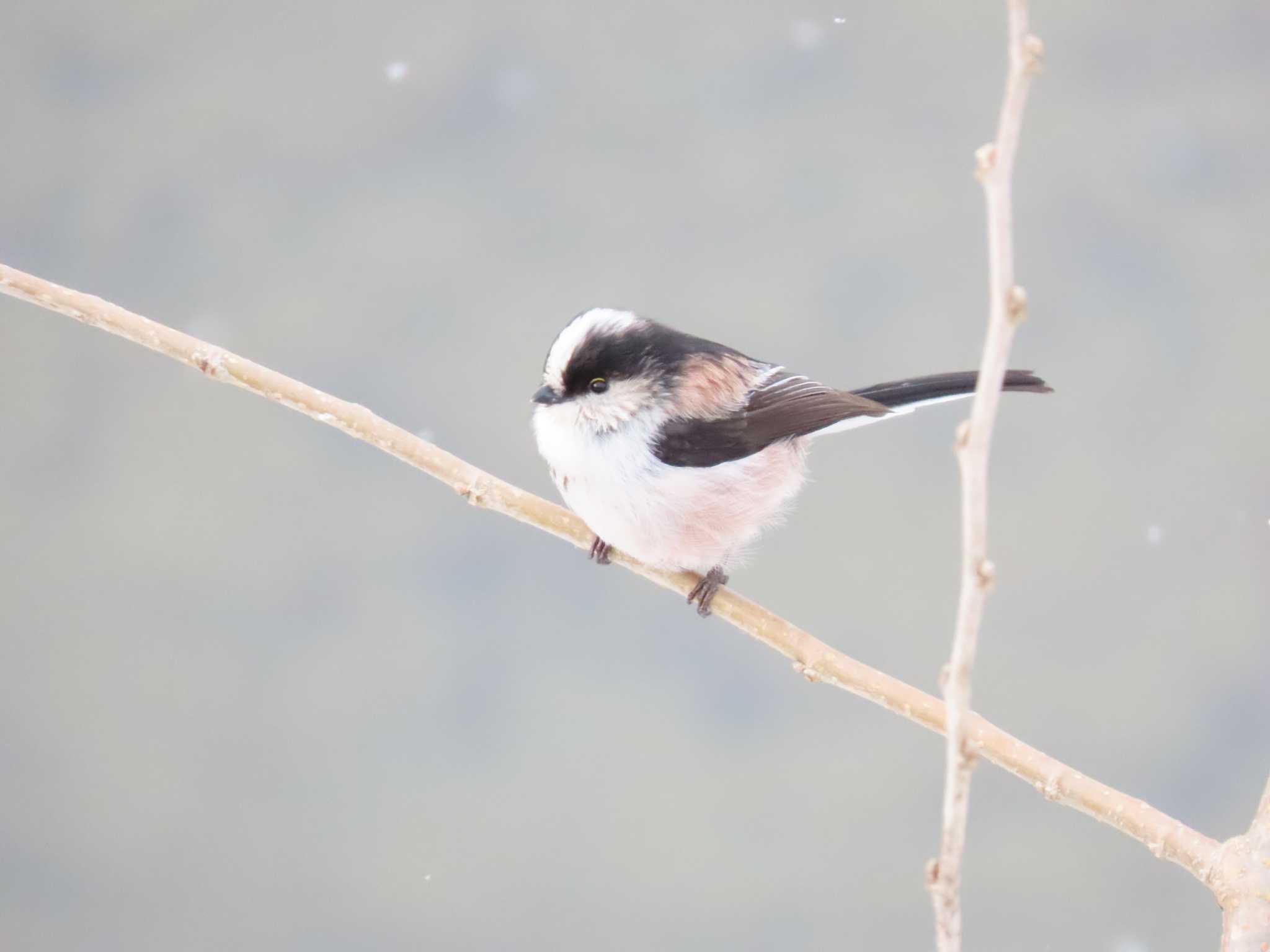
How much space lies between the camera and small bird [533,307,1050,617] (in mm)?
1300

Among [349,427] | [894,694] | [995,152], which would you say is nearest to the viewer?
[995,152]

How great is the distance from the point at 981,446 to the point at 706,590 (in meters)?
0.72

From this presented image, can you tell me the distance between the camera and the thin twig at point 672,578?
3.60 ft

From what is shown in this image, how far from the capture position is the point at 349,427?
51.2 inches

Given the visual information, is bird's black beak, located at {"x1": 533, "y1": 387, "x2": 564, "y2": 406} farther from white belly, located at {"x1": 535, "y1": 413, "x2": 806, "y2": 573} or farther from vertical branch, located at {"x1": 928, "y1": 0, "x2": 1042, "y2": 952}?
vertical branch, located at {"x1": 928, "y1": 0, "x2": 1042, "y2": 952}

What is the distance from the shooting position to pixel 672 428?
1345mm

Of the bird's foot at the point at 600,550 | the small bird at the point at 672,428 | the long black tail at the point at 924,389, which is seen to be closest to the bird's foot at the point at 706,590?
the small bird at the point at 672,428

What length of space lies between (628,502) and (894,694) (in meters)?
0.33

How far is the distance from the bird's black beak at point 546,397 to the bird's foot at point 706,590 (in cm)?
27

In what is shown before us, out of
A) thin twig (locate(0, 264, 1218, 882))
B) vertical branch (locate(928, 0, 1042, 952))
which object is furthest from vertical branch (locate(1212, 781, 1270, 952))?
vertical branch (locate(928, 0, 1042, 952))

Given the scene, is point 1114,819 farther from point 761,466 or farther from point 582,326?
point 582,326

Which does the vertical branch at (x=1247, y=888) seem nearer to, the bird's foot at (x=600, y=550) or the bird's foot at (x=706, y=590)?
the bird's foot at (x=706, y=590)

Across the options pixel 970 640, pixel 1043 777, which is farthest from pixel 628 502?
pixel 970 640

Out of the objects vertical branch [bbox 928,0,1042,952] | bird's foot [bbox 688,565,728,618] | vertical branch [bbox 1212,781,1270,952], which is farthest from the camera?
bird's foot [bbox 688,565,728,618]
